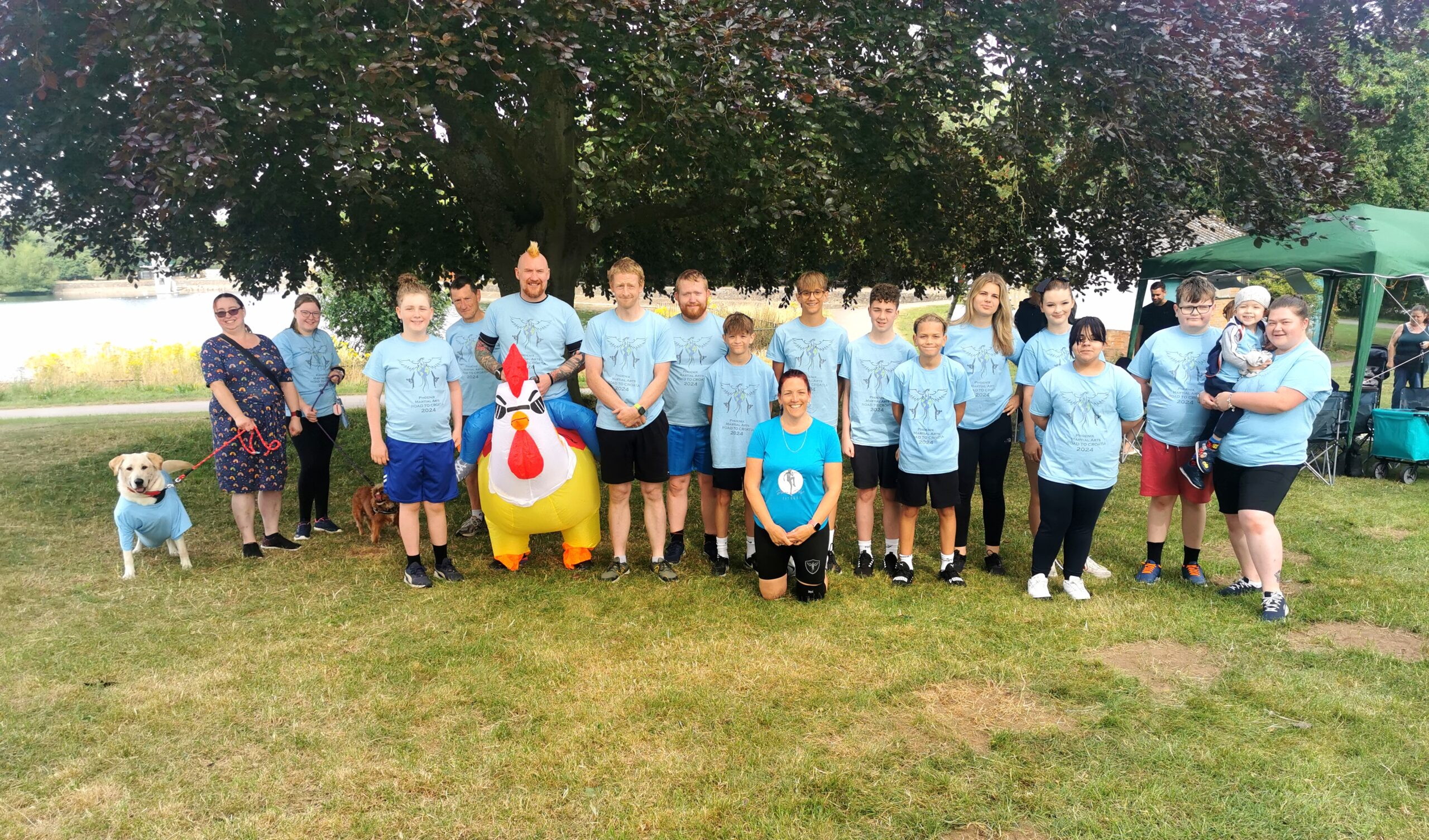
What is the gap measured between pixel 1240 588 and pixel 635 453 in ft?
12.5

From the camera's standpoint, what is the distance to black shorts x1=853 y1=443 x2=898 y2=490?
558cm

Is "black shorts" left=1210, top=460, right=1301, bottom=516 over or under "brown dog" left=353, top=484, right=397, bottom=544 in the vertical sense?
over

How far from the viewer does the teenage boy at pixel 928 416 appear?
17.7 feet

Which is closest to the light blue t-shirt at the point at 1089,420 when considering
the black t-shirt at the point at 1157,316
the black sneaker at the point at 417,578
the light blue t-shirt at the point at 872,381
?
the light blue t-shirt at the point at 872,381

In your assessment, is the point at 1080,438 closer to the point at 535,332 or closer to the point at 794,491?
the point at 794,491

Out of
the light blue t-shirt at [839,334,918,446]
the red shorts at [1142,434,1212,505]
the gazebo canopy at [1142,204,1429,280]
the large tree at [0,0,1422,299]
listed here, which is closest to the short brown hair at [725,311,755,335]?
the light blue t-shirt at [839,334,918,446]

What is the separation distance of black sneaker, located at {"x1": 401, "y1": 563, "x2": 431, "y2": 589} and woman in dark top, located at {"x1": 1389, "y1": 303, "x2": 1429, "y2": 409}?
11.9 metres

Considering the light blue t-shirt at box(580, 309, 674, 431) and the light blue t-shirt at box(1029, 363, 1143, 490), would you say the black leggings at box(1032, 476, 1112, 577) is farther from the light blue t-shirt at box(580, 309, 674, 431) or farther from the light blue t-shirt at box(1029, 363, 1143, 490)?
the light blue t-shirt at box(580, 309, 674, 431)

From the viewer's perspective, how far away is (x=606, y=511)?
7840 millimetres

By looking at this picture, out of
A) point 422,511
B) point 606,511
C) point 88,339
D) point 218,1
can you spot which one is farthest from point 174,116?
point 88,339

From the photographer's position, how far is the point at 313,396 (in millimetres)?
6664

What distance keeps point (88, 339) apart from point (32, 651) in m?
29.1

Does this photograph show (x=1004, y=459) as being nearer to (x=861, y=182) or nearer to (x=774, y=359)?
(x=774, y=359)

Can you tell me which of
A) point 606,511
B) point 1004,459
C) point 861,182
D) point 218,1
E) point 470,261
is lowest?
point 606,511
